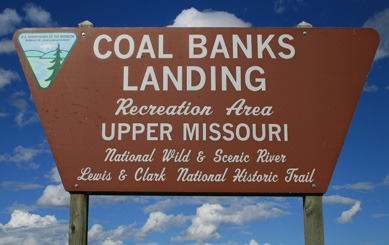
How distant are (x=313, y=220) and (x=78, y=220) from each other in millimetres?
2177

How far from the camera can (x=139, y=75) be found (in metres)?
5.12

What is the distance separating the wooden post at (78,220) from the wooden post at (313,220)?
205cm

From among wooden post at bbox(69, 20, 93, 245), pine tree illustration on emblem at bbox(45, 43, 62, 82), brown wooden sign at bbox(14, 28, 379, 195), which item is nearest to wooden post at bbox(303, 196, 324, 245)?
brown wooden sign at bbox(14, 28, 379, 195)

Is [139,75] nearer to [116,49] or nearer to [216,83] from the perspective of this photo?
[116,49]

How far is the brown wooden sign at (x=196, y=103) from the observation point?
4895mm

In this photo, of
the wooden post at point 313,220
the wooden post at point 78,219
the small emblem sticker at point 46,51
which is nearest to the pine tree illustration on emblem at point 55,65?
the small emblem sticker at point 46,51

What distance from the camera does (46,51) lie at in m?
5.22

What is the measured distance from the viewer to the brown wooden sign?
193 inches

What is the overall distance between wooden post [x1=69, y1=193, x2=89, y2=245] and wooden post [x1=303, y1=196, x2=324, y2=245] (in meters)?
2.05

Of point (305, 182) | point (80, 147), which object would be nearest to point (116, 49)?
point (80, 147)

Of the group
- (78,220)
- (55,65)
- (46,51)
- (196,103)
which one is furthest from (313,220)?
(46,51)

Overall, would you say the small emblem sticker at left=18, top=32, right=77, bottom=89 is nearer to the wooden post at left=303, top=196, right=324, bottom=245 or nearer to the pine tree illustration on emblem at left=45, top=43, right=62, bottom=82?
the pine tree illustration on emblem at left=45, top=43, right=62, bottom=82

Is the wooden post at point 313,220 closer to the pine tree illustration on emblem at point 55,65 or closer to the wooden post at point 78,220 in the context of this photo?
the wooden post at point 78,220

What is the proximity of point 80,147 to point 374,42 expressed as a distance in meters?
3.09
